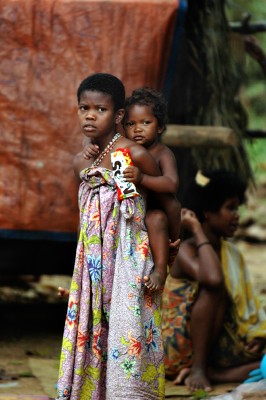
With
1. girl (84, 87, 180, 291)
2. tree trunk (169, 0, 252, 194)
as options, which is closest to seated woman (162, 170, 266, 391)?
tree trunk (169, 0, 252, 194)

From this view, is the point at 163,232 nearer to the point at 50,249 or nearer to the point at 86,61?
the point at 86,61

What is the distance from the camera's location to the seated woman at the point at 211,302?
5.52m

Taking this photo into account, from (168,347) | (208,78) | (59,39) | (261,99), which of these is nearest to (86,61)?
(59,39)

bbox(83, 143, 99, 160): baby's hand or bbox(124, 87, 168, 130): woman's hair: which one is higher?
bbox(124, 87, 168, 130): woman's hair

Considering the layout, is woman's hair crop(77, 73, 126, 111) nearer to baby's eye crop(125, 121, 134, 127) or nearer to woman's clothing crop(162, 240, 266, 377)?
baby's eye crop(125, 121, 134, 127)

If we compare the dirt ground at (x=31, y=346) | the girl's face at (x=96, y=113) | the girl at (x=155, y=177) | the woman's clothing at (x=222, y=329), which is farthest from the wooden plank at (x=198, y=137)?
the girl's face at (x=96, y=113)

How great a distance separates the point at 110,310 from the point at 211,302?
1.67m

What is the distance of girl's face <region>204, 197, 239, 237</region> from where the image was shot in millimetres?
5789

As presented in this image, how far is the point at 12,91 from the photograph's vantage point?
18.3 feet

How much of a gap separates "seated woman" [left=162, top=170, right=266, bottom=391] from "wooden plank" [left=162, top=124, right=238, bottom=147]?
0.19m

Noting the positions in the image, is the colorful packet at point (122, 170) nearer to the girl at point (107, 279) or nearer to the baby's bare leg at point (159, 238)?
the girl at point (107, 279)

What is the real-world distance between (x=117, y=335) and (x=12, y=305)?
3841 millimetres

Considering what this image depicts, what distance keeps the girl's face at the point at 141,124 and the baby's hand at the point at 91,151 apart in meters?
0.15

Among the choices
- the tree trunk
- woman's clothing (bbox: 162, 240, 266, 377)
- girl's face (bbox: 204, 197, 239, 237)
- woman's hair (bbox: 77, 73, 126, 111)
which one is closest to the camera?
woman's hair (bbox: 77, 73, 126, 111)
